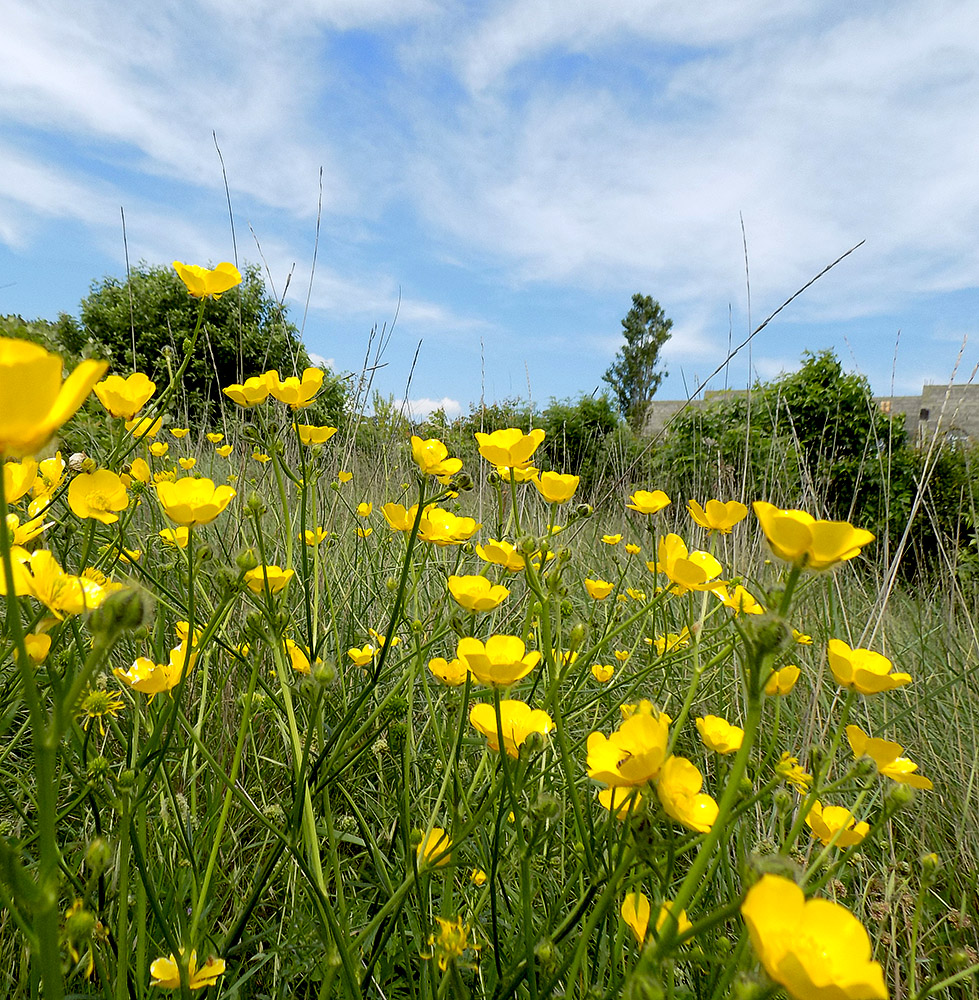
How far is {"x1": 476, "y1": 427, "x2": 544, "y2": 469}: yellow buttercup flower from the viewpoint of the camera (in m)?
1.01

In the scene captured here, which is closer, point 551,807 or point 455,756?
point 551,807

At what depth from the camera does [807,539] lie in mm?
493

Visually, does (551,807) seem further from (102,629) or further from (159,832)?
(159,832)

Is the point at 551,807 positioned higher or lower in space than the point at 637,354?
lower

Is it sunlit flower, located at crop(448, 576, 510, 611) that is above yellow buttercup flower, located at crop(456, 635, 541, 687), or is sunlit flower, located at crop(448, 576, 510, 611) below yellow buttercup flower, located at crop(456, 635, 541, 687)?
above

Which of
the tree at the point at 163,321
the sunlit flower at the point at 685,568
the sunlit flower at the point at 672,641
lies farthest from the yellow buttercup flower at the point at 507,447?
the tree at the point at 163,321

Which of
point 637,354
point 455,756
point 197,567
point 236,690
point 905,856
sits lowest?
point 905,856

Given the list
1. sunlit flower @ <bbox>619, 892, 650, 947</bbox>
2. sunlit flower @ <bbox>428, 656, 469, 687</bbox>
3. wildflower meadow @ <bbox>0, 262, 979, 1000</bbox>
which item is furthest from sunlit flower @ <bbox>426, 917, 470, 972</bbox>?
sunlit flower @ <bbox>428, 656, 469, 687</bbox>

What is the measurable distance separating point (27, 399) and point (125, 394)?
80cm

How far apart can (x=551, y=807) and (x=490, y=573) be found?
2086mm

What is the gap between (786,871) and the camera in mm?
398

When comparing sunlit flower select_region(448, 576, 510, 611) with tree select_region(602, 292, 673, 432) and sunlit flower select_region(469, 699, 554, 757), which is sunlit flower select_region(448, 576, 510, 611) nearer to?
sunlit flower select_region(469, 699, 554, 757)

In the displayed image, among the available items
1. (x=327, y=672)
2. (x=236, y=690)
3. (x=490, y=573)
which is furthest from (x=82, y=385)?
(x=490, y=573)

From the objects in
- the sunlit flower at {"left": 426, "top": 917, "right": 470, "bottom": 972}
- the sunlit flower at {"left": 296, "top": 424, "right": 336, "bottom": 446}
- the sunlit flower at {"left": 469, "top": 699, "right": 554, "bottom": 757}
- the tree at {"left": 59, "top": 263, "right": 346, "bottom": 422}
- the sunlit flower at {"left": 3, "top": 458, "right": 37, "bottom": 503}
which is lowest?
the sunlit flower at {"left": 426, "top": 917, "right": 470, "bottom": 972}
